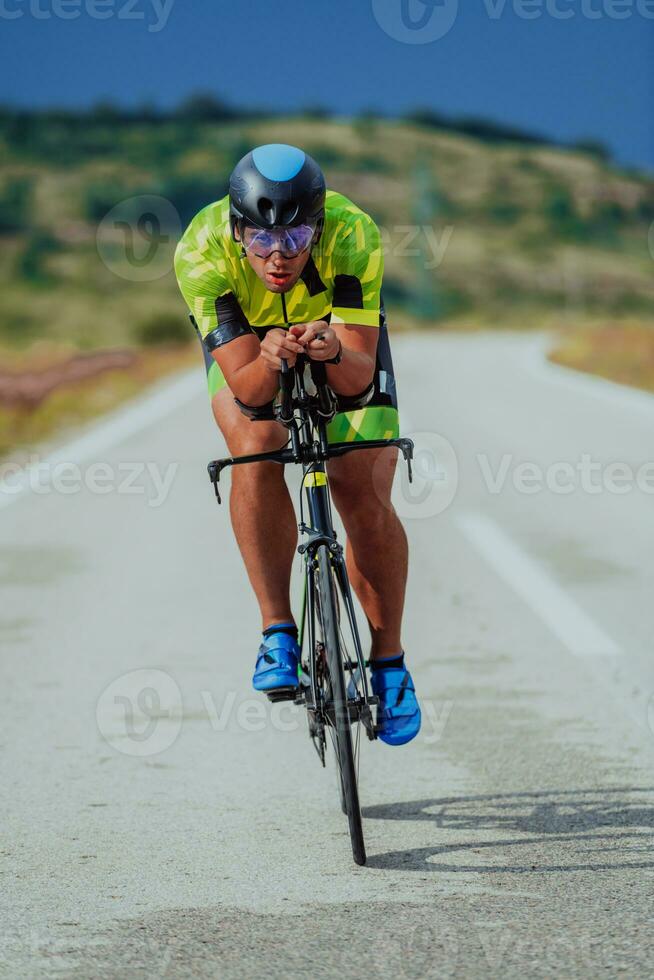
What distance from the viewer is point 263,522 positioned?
4531 millimetres

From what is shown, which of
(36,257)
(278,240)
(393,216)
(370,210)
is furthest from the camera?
(393,216)

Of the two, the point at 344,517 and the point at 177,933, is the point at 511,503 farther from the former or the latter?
the point at 177,933

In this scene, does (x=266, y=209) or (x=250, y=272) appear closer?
(x=266, y=209)

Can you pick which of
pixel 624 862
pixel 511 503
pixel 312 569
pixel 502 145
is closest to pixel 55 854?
pixel 312 569

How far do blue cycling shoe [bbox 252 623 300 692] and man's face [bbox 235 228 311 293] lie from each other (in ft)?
3.32

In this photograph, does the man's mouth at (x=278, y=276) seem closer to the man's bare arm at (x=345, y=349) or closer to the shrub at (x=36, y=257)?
the man's bare arm at (x=345, y=349)

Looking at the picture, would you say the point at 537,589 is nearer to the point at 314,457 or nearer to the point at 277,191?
the point at 314,457

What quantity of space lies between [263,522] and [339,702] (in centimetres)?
67

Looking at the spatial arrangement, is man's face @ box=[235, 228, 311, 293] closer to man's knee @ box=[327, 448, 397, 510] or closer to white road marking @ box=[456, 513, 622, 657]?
man's knee @ box=[327, 448, 397, 510]

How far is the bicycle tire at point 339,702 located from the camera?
3.96 meters

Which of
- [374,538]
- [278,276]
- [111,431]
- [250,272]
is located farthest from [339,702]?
[111,431]

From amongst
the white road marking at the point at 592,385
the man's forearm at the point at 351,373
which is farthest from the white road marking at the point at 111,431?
the man's forearm at the point at 351,373

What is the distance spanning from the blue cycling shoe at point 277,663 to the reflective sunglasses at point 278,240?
1108mm

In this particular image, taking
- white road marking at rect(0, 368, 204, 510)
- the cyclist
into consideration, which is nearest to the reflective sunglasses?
the cyclist
